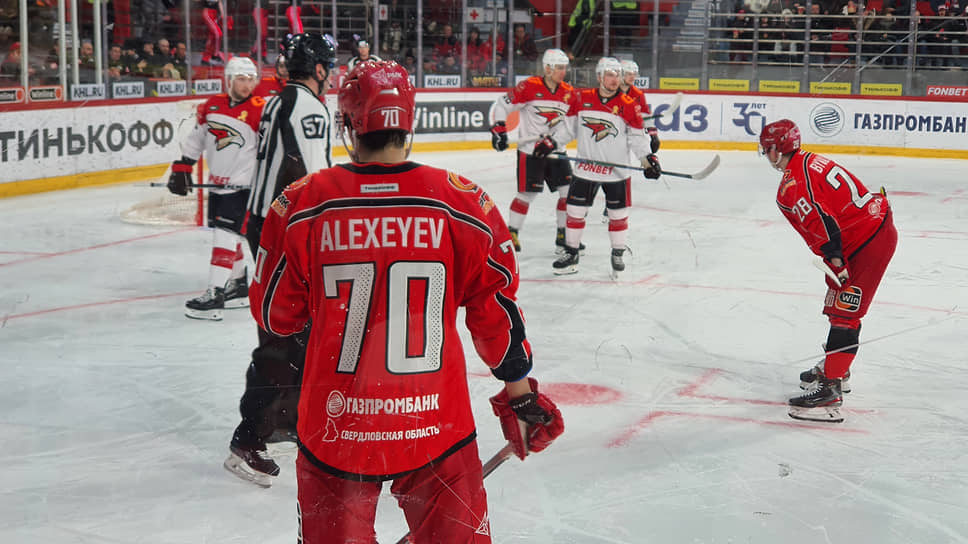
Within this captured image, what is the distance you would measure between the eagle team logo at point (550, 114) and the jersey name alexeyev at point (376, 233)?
566 cm

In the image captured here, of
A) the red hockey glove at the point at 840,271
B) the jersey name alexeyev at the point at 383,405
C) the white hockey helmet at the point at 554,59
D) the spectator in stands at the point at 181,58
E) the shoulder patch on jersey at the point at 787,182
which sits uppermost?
the spectator in stands at the point at 181,58

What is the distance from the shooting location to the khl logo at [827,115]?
476 inches

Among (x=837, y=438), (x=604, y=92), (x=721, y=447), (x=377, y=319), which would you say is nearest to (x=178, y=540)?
(x=377, y=319)

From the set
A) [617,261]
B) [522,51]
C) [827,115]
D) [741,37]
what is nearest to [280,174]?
[617,261]

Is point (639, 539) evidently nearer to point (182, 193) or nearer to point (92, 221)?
point (182, 193)

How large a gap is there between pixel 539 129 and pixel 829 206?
3.69 meters

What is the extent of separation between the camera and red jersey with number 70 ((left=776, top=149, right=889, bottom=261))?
358 cm

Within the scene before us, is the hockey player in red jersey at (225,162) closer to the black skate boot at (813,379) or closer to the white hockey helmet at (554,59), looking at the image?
the white hockey helmet at (554,59)

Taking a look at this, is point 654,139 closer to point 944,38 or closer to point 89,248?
point 89,248

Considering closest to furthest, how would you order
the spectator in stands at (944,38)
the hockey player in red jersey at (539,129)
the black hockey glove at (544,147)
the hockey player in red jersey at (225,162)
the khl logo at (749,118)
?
1. the hockey player in red jersey at (225,162)
2. the black hockey glove at (544,147)
3. the hockey player in red jersey at (539,129)
4. the spectator in stands at (944,38)
5. the khl logo at (749,118)

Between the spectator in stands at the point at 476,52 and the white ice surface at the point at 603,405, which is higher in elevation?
the spectator in stands at the point at 476,52

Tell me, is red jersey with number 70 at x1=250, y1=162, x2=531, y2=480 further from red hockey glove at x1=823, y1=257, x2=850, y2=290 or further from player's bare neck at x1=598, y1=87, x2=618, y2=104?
player's bare neck at x1=598, y1=87, x2=618, y2=104

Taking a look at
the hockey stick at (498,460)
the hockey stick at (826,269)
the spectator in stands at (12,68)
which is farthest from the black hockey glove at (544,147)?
the hockey stick at (498,460)

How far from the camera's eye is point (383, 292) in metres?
1.52
